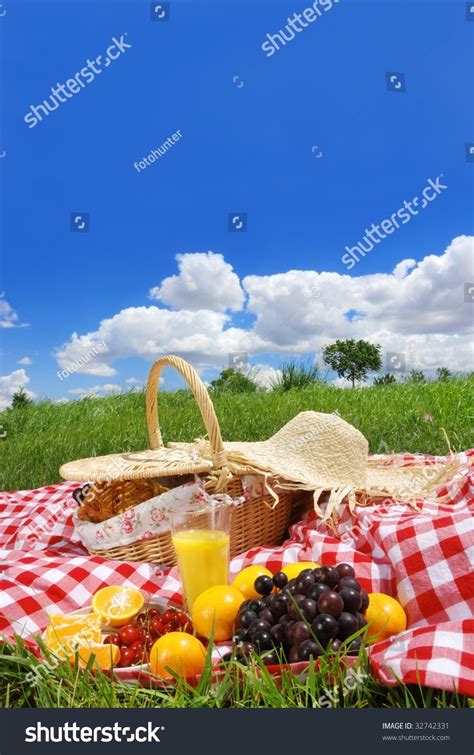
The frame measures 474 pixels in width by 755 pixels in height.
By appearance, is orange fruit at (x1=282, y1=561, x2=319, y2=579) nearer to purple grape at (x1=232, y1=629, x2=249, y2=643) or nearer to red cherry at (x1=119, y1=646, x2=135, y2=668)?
purple grape at (x1=232, y1=629, x2=249, y2=643)

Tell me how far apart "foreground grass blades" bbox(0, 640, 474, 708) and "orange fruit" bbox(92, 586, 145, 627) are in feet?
0.58

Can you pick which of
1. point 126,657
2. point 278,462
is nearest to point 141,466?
point 278,462

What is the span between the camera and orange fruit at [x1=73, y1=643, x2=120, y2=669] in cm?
116

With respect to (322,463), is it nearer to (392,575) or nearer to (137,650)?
(392,575)

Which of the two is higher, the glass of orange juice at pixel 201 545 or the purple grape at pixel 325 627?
the glass of orange juice at pixel 201 545

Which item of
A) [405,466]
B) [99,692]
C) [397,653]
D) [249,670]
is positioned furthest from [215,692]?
[405,466]

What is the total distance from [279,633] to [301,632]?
0.05 meters

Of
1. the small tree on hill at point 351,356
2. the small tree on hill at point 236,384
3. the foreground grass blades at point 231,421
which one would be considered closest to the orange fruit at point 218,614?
the foreground grass blades at point 231,421

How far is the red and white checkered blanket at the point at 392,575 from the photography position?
1.07 meters

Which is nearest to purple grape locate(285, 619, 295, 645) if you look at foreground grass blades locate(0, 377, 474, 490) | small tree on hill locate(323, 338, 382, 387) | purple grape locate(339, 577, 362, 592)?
purple grape locate(339, 577, 362, 592)

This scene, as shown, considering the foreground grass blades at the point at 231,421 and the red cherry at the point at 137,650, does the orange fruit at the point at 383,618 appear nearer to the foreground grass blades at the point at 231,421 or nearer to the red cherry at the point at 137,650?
the red cherry at the point at 137,650

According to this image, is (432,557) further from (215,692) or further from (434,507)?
(215,692)

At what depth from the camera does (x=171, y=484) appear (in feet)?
6.09

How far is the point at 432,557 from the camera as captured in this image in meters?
1.36
